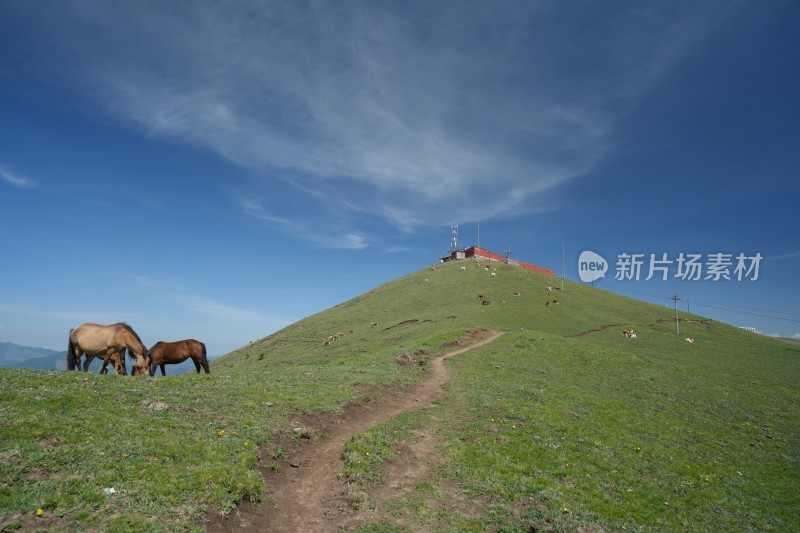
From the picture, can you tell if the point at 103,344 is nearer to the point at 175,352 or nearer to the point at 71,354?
the point at 71,354

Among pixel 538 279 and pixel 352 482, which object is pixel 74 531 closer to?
pixel 352 482

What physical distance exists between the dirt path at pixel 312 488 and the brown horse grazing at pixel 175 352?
52.7 feet

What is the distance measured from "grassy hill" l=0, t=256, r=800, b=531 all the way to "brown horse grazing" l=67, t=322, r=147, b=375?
19.9 ft

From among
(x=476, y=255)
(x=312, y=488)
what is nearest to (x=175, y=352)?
(x=312, y=488)

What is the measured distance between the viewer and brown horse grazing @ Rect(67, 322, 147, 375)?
76.9 ft

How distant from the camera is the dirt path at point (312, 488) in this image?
35.4 ft

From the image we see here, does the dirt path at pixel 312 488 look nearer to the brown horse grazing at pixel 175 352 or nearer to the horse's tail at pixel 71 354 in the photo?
the brown horse grazing at pixel 175 352

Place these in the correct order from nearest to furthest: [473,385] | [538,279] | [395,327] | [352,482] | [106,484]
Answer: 1. [106,484]
2. [352,482]
3. [473,385]
4. [395,327]
5. [538,279]

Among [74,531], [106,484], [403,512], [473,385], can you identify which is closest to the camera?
[74,531]

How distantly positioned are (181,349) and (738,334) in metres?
93.8

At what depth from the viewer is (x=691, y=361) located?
48.5 metres

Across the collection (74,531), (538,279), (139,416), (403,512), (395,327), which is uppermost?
(538,279)

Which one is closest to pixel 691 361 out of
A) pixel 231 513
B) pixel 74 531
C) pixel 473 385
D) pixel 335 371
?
pixel 473 385

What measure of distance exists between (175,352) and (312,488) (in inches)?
846
